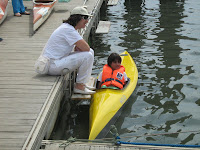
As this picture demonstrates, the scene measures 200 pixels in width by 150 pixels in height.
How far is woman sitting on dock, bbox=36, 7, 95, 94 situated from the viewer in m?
6.33

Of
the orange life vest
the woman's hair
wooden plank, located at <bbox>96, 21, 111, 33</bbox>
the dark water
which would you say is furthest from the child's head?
wooden plank, located at <bbox>96, 21, 111, 33</bbox>

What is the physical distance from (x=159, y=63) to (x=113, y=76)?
3446 mm

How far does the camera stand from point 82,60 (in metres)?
6.48

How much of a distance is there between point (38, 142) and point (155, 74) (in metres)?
5.30

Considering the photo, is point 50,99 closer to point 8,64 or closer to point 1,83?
point 1,83

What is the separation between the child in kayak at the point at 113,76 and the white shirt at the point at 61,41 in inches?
40.2

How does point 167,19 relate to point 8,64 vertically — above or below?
below

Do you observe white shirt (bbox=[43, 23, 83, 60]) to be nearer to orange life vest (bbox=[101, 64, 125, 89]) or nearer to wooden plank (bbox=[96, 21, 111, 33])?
orange life vest (bbox=[101, 64, 125, 89])

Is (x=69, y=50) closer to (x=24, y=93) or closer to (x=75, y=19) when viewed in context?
(x=75, y=19)

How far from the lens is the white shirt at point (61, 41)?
632 cm

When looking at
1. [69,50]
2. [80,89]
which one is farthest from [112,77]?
[69,50]

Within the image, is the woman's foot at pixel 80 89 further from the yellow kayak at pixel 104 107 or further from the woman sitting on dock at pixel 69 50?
the yellow kayak at pixel 104 107

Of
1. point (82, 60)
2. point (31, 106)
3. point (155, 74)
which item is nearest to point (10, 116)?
point (31, 106)

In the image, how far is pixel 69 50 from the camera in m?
6.60
